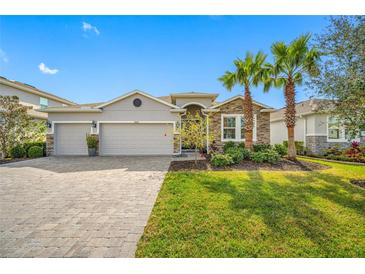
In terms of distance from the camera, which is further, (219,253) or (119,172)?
(119,172)

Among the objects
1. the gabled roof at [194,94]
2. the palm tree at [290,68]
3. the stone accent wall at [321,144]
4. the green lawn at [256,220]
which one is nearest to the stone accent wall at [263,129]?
the palm tree at [290,68]

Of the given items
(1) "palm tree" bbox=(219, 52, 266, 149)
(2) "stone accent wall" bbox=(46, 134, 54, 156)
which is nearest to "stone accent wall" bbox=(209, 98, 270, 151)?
(1) "palm tree" bbox=(219, 52, 266, 149)

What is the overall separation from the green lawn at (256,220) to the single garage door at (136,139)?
7533 mm

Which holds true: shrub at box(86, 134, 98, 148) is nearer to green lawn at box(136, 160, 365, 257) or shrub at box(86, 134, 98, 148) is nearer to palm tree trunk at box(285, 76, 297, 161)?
green lawn at box(136, 160, 365, 257)

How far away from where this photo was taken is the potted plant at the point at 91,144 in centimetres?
1308

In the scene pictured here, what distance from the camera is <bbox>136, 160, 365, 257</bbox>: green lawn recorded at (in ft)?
9.43

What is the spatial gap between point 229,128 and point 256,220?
10962 millimetres

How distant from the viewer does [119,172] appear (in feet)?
26.9

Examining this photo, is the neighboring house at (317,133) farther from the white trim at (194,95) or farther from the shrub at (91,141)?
the shrub at (91,141)

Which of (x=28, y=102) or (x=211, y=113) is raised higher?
(x=28, y=102)

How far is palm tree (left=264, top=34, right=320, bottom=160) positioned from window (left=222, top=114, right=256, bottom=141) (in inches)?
137
